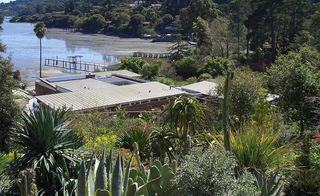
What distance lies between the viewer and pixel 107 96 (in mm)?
24969

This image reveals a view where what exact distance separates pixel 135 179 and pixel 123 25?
107 m

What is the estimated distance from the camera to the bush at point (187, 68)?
41797mm

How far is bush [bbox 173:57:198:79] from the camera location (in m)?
41.8

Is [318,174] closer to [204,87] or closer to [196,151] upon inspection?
[196,151]

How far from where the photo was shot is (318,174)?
8.40m

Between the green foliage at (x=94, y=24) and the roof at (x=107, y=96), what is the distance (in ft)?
297

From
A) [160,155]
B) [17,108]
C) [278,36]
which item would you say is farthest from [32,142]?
[278,36]

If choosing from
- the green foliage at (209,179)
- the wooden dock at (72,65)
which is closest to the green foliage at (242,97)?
the green foliage at (209,179)

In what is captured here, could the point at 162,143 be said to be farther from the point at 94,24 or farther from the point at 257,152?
the point at 94,24

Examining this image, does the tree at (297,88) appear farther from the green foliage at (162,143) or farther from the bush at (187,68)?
the bush at (187,68)

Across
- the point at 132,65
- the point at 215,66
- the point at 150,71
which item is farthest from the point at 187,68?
the point at 132,65

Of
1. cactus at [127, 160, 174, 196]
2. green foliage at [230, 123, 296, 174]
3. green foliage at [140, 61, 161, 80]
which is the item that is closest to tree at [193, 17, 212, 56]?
green foliage at [140, 61, 161, 80]

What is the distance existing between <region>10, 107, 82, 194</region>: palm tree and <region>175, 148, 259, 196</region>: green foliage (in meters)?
2.77

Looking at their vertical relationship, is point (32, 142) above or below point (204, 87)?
above
